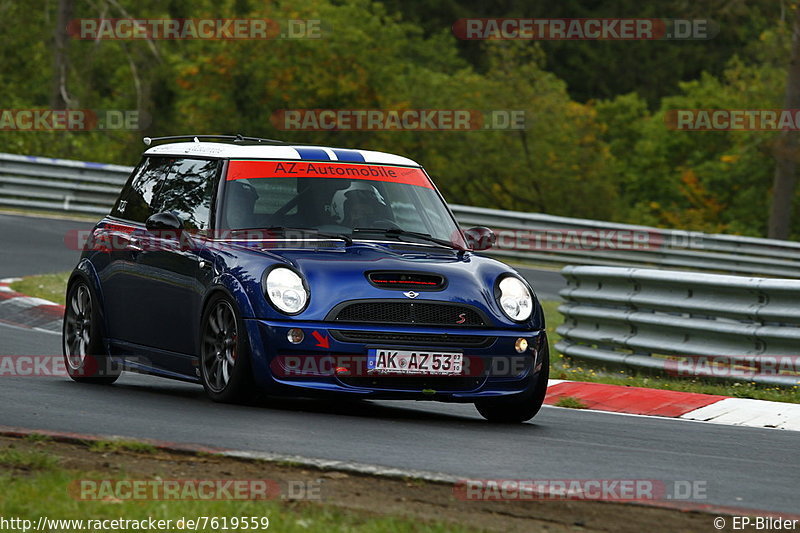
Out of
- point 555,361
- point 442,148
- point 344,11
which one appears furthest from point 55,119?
point 555,361

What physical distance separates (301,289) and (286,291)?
0.09m

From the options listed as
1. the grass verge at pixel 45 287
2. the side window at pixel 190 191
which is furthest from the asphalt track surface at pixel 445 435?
the grass verge at pixel 45 287

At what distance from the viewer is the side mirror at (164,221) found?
9.48m

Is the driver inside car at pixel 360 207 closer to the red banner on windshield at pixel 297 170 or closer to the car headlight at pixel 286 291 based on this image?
the red banner on windshield at pixel 297 170

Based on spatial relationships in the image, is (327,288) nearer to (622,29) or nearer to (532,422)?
(532,422)

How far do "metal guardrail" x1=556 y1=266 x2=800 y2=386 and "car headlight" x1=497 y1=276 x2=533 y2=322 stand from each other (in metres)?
3.22

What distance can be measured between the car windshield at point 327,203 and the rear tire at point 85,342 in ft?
5.32

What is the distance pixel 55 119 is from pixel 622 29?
35079mm

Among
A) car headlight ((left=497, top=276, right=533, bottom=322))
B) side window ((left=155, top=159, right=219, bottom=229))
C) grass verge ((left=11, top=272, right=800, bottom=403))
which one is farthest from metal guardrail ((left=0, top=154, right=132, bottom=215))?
car headlight ((left=497, top=276, right=533, bottom=322))

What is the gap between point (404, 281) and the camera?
8.66 meters

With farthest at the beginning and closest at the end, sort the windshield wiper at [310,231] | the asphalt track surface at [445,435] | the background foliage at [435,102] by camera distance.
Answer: the background foliage at [435,102], the windshield wiper at [310,231], the asphalt track surface at [445,435]

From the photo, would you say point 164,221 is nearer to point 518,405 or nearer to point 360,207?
point 360,207

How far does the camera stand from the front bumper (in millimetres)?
8430

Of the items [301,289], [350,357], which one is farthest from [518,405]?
[301,289]
